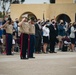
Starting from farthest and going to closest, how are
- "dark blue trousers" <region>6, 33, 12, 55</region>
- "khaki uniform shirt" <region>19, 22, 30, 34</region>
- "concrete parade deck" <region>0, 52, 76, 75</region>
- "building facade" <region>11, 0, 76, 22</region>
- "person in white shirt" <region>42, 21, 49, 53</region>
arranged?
"building facade" <region>11, 0, 76, 22</region>, "person in white shirt" <region>42, 21, 49, 53</region>, "dark blue trousers" <region>6, 33, 12, 55</region>, "khaki uniform shirt" <region>19, 22, 30, 34</region>, "concrete parade deck" <region>0, 52, 76, 75</region>

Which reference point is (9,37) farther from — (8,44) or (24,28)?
(24,28)

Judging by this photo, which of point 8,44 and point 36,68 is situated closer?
point 36,68

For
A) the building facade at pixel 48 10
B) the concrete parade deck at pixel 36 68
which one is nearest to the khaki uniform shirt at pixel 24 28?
the concrete parade deck at pixel 36 68

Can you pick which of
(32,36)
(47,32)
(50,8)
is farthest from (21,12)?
(32,36)

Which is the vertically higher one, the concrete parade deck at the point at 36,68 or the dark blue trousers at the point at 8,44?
the dark blue trousers at the point at 8,44

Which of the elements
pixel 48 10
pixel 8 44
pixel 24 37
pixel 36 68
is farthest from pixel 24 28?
pixel 48 10

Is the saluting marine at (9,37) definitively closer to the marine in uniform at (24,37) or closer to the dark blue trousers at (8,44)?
the dark blue trousers at (8,44)

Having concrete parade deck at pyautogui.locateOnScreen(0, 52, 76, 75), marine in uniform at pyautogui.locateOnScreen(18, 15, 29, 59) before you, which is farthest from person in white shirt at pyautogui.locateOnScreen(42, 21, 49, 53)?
concrete parade deck at pyautogui.locateOnScreen(0, 52, 76, 75)

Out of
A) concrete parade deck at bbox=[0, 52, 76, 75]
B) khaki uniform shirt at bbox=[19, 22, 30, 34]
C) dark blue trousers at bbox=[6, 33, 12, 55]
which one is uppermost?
khaki uniform shirt at bbox=[19, 22, 30, 34]

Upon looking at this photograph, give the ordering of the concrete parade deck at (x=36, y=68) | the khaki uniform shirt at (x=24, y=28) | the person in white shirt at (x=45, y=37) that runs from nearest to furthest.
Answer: the concrete parade deck at (x=36, y=68) < the khaki uniform shirt at (x=24, y=28) < the person in white shirt at (x=45, y=37)

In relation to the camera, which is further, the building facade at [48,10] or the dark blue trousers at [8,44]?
the building facade at [48,10]

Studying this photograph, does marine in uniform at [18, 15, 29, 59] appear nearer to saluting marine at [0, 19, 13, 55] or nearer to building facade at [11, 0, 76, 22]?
saluting marine at [0, 19, 13, 55]

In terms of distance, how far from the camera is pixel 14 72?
Result: 14.4m

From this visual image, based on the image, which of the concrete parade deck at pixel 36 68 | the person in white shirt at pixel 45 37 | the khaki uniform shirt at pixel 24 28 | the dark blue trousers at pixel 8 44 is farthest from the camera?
the person in white shirt at pixel 45 37
